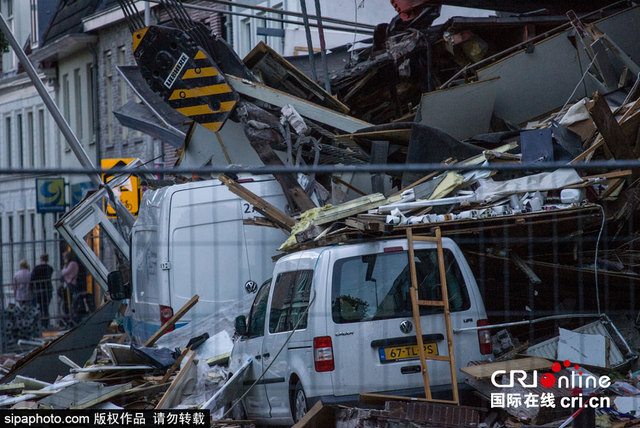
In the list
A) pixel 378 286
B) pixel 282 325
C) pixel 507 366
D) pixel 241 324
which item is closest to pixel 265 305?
pixel 241 324

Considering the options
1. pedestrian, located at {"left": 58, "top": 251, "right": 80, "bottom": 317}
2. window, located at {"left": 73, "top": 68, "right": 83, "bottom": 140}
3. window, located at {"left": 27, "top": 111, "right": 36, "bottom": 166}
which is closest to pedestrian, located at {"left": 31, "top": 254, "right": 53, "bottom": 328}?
pedestrian, located at {"left": 58, "top": 251, "right": 80, "bottom": 317}

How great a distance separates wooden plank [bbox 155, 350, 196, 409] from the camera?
29.0 ft

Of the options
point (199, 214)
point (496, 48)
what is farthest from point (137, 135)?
point (199, 214)

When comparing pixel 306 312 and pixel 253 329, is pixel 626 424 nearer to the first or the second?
pixel 306 312

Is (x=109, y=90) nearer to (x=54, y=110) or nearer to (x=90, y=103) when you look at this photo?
(x=90, y=103)

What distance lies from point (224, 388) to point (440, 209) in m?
2.55

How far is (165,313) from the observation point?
10984 millimetres

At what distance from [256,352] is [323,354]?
4.28ft

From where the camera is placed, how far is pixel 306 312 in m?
8.41

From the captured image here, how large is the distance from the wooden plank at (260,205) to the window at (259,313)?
114 cm

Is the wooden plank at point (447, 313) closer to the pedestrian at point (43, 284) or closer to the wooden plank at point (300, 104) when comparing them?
the wooden plank at point (300, 104)

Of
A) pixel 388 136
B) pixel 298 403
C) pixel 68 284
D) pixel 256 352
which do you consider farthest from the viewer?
pixel 68 284

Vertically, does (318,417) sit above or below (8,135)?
below

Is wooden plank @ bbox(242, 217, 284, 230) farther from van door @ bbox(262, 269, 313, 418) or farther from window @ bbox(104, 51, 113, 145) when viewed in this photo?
window @ bbox(104, 51, 113, 145)
